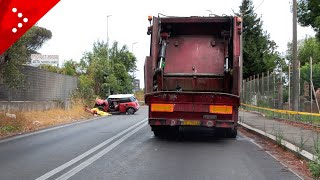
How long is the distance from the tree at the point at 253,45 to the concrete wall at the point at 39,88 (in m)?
25.5

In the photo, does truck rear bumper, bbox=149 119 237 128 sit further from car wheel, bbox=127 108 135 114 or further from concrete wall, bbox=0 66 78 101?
car wheel, bbox=127 108 135 114

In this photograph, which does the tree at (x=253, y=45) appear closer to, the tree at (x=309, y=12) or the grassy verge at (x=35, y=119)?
the grassy verge at (x=35, y=119)

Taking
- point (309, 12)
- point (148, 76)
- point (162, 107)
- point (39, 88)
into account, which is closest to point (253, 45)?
point (309, 12)

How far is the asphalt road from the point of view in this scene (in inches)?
322

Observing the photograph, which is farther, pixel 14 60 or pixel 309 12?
pixel 309 12

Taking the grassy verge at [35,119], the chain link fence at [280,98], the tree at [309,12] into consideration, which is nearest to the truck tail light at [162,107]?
the grassy verge at [35,119]

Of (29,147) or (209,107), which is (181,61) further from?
(29,147)

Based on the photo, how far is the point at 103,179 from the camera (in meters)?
7.71

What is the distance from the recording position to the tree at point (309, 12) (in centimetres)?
2155

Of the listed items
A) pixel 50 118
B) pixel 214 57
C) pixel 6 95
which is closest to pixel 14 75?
pixel 6 95

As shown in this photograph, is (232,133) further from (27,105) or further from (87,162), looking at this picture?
(27,105)

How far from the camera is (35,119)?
2214 cm

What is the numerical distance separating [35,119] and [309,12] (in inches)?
563

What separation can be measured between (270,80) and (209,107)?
47.2ft
